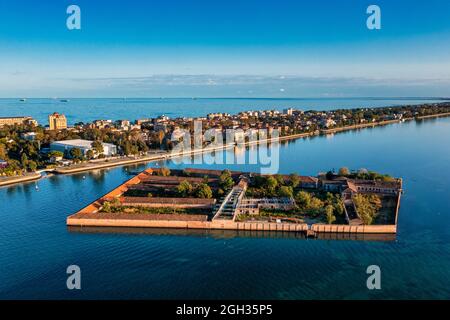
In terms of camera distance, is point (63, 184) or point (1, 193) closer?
point (1, 193)

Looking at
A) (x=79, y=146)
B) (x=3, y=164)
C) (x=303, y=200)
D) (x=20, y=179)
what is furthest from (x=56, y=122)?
(x=303, y=200)

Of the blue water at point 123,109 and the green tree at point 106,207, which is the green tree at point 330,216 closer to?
the green tree at point 106,207

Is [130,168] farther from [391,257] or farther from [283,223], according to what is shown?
[391,257]

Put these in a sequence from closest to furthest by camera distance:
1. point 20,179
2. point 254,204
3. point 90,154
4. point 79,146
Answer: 1. point 254,204
2. point 20,179
3. point 90,154
4. point 79,146

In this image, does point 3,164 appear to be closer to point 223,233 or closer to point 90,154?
point 90,154

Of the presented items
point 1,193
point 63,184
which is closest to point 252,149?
point 63,184

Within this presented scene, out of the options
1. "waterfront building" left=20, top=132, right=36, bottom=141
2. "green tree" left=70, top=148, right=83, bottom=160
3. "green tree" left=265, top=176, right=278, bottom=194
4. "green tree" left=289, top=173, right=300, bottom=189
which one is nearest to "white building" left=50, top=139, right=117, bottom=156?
"green tree" left=70, top=148, right=83, bottom=160
